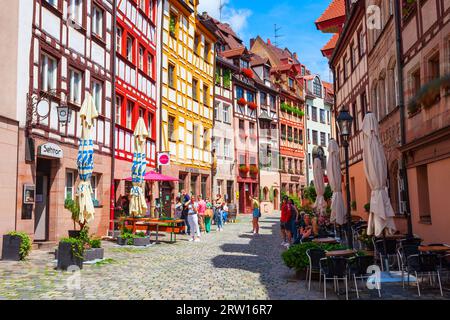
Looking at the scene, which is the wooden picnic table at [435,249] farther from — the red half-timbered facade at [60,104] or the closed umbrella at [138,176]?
the red half-timbered facade at [60,104]

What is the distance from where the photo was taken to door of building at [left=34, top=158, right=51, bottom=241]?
561 inches

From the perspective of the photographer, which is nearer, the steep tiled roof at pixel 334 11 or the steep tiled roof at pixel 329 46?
the steep tiled roof at pixel 334 11

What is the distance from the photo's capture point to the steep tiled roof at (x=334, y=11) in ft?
82.1

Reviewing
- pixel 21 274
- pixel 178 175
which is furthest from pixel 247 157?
pixel 21 274

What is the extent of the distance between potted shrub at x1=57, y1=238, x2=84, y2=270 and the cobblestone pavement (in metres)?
0.24

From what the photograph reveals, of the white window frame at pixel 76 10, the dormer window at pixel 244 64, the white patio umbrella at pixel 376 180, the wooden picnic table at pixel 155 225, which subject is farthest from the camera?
the dormer window at pixel 244 64

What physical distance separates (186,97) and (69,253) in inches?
762

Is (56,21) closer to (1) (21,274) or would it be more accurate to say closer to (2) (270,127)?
(1) (21,274)

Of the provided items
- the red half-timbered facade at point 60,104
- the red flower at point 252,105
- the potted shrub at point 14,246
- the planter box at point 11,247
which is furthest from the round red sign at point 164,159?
the red flower at point 252,105

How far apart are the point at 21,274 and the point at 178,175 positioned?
17.4m

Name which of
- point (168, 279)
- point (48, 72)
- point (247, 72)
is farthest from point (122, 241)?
point (247, 72)

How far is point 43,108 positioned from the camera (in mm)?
13250

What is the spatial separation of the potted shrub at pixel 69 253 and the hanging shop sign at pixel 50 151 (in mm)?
4180
